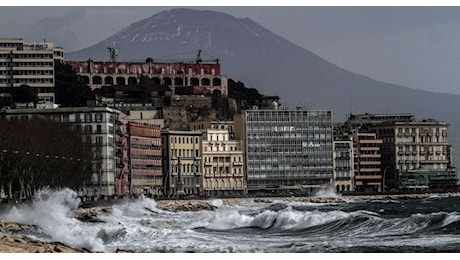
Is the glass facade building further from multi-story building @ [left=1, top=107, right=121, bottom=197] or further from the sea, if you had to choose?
the sea

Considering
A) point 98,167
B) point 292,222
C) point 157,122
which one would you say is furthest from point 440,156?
point 292,222

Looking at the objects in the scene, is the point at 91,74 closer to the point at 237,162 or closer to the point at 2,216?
the point at 237,162

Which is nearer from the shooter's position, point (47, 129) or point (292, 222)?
point (292, 222)

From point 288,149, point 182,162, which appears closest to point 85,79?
point 182,162

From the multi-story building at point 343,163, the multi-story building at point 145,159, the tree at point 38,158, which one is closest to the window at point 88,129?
the tree at point 38,158

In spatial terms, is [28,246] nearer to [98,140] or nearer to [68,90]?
[98,140]

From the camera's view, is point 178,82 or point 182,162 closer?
point 182,162

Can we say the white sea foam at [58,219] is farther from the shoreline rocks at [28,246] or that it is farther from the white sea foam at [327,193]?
the white sea foam at [327,193]
